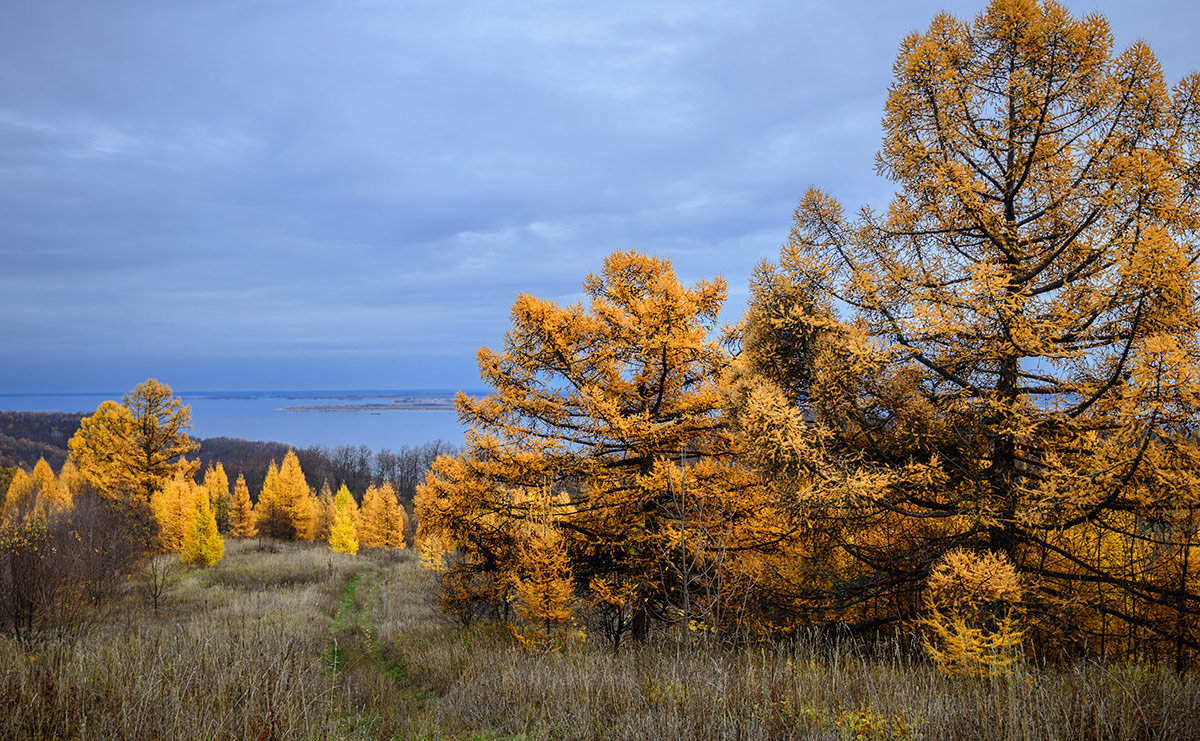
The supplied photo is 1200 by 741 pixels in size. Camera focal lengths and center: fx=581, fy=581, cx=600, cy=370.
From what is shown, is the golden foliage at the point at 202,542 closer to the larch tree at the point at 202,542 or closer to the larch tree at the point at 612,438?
the larch tree at the point at 202,542

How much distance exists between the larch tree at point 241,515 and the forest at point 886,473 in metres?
38.0

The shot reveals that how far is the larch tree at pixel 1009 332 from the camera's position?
19.6 feet

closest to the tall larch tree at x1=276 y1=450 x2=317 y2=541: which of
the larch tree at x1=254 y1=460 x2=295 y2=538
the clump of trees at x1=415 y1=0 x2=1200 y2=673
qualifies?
the larch tree at x1=254 y1=460 x2=295 y2=538

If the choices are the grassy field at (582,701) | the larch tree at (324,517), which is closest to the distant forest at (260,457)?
the larch tree at (324,517)

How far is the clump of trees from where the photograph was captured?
19.3 feet

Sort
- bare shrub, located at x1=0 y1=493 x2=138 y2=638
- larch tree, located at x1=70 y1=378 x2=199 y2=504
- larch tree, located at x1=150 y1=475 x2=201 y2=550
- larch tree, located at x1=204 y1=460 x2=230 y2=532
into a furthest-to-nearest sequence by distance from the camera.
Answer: larch tree, located at x1=204 y1=460 x2=230 y2=532 < larch tree, located at x1=70 y1=378 x2=199 y2=504 < larch tree, located at x1=150 y1=475 x2=201 y2=550 < bare shrub, located at x1=0 y1=493 x2=138 y2=638

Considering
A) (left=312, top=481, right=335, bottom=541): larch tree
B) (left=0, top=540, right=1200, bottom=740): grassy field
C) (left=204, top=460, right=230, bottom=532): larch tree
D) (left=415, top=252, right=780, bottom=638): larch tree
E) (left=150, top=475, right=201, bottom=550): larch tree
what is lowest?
(left=312, top=481, right=335, bottom=541): larch tree

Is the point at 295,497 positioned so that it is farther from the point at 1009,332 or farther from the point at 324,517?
the point at 1009,332

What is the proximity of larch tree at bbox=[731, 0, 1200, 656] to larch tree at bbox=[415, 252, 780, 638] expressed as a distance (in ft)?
6.94

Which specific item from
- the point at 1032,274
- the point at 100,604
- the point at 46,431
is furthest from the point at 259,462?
the point at 1032,274

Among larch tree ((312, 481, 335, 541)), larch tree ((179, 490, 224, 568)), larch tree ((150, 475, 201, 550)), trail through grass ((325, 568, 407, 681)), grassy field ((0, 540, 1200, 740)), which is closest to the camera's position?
grassy field ((0, 540, 1200, 740))

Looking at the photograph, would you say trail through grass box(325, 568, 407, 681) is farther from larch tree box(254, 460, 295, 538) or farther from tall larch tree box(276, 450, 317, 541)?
larch tree box(254, 460, 295, 538)

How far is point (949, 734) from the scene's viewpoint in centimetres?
356

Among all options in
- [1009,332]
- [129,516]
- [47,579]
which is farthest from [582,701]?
[129,516]
